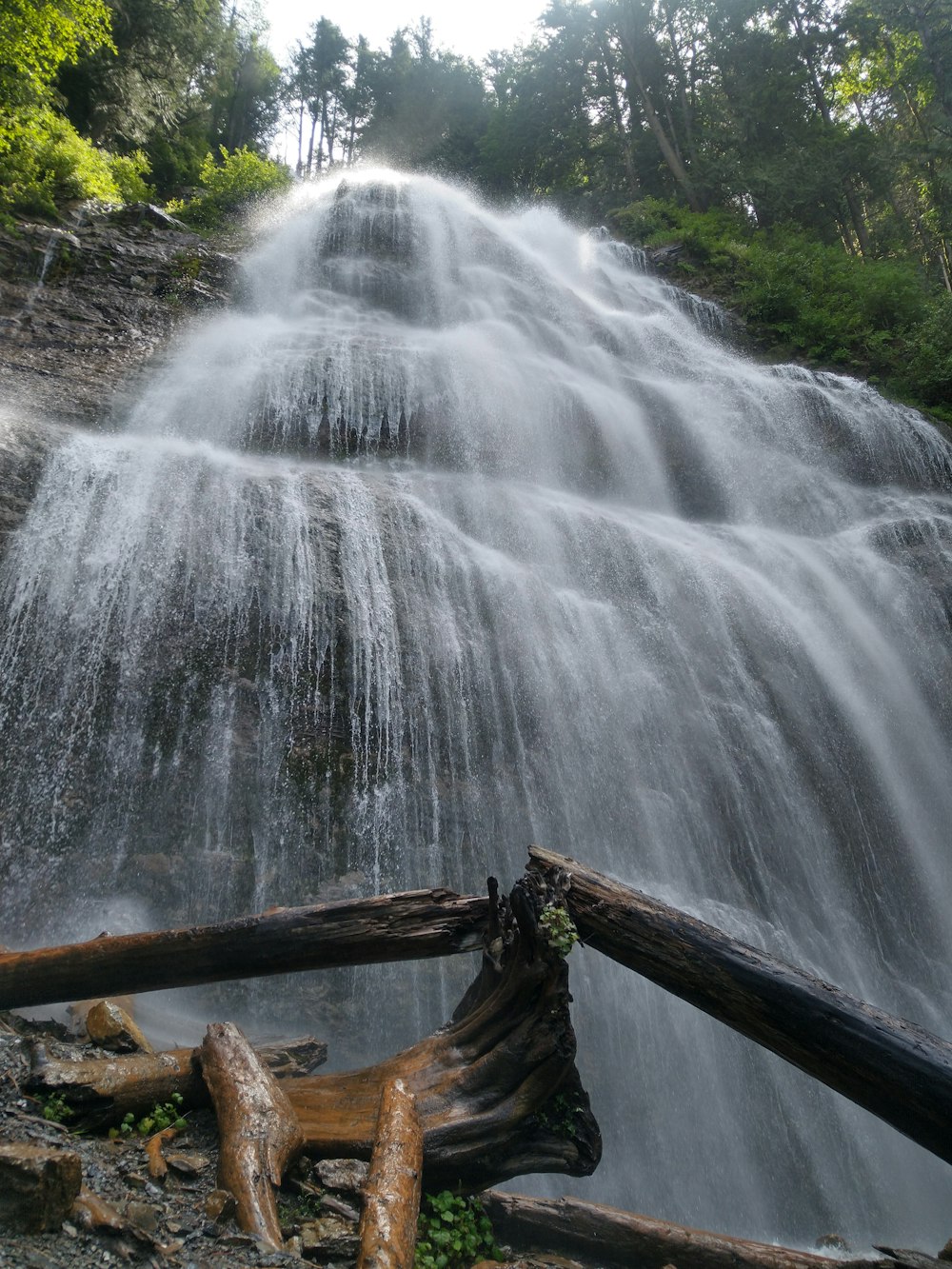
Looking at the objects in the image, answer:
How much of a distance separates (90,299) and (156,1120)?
14412mm

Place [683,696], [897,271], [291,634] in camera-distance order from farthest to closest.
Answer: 1. [897,271]
2. [683,696]
3. [291,634]

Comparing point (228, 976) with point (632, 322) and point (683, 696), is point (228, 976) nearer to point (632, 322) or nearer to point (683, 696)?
point (683, 696)

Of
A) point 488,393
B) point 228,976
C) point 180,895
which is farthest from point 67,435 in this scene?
point 228,976

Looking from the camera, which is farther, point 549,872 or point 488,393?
point 488,393

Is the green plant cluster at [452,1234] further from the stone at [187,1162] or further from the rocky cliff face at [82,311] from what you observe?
the rocky cliff face at [82,311]

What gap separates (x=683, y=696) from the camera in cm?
905

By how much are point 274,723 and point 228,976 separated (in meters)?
4.12

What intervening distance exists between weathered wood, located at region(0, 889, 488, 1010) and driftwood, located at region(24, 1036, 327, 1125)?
Result: 0.33 metres

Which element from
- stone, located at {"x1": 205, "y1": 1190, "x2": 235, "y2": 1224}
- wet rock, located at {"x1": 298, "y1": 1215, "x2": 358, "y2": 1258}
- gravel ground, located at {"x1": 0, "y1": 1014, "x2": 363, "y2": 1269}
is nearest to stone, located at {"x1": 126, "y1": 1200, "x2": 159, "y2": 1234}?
gravel ground, located at {"x1": 0, "y1": 1014, "x2": 363, "y2": 1269}

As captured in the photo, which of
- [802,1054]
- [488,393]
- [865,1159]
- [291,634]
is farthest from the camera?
[488,393]

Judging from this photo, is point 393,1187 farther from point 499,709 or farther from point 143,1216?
point 499,709

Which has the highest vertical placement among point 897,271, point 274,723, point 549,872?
point 897,271

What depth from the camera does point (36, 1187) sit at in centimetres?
217

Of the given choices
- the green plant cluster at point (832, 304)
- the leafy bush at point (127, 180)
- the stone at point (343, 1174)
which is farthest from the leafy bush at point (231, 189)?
the stone at point (343, 1174)
